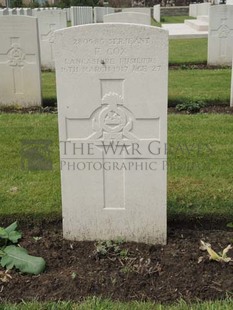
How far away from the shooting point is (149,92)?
10.1 ft

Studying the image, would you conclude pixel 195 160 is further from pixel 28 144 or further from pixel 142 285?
pixel 142 285

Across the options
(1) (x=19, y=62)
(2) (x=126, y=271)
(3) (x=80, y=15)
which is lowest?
(2) (x=126, y=271)

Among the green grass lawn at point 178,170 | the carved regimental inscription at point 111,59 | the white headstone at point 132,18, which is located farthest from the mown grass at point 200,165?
the white headstone at point 132,18

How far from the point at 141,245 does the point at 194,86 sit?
218 inches

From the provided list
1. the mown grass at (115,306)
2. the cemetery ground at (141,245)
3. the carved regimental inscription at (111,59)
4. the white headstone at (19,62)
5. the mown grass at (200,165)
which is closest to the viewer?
the mown grass at (115,306)

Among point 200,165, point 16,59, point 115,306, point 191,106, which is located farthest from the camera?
point 16,59

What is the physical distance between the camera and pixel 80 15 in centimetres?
2250

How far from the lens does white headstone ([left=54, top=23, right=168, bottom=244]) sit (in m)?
3.05

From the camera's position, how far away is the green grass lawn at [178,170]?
12.8 feet

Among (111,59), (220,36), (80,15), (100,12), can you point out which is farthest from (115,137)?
(100,12)

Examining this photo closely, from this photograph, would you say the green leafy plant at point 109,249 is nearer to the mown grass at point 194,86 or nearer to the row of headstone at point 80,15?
the mown grass at point 194,86

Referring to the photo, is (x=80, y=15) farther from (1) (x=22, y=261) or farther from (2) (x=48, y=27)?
(1) (x=22, y=261)

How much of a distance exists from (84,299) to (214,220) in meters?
1.34

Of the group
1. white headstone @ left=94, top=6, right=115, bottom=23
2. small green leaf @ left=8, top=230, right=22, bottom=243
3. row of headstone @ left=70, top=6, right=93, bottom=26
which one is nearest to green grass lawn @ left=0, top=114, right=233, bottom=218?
small green leaf @ left=8, top=230, right=22, bottom=243
